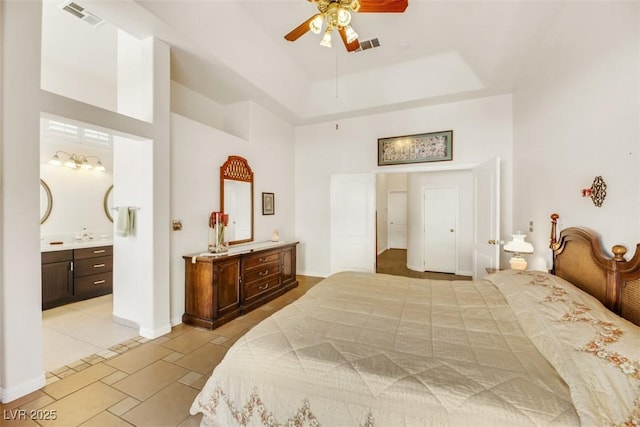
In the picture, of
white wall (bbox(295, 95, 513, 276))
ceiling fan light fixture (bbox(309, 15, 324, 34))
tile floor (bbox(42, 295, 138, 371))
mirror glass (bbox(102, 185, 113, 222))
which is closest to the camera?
ceiling fan light fixture (bbox(309, 15, 324, 34))

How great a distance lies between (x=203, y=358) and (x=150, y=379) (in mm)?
410

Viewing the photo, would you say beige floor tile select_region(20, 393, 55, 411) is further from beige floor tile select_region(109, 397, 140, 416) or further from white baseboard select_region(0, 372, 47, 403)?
beige floor tile select_region(109, 397, 140, 416)

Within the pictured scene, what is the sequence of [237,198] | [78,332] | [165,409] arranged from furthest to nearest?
1. [237,198]
2. [78,332]
3. [165,409]

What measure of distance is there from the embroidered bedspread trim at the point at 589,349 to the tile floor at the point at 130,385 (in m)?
1.99

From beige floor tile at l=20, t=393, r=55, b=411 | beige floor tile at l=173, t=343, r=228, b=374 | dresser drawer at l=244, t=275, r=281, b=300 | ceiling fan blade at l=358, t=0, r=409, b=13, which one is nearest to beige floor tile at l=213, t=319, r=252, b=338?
beige floor tile at l=173, t=343, r=228, b=374

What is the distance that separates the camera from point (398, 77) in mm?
4000

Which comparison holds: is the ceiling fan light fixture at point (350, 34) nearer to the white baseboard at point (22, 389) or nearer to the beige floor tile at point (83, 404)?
the beige floor tile at point (83, 404)

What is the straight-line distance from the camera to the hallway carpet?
519 centimetres

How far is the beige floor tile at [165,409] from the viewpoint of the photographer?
1633mm

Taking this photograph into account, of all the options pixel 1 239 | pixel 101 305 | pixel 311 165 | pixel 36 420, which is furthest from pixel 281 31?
pixel 101 305

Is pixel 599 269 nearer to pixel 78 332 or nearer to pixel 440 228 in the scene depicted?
pixel 440 228

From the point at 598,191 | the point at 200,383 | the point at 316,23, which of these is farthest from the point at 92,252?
the point at 598,191

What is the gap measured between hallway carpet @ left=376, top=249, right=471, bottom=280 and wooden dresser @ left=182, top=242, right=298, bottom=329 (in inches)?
114

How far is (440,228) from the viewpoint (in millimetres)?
5500
